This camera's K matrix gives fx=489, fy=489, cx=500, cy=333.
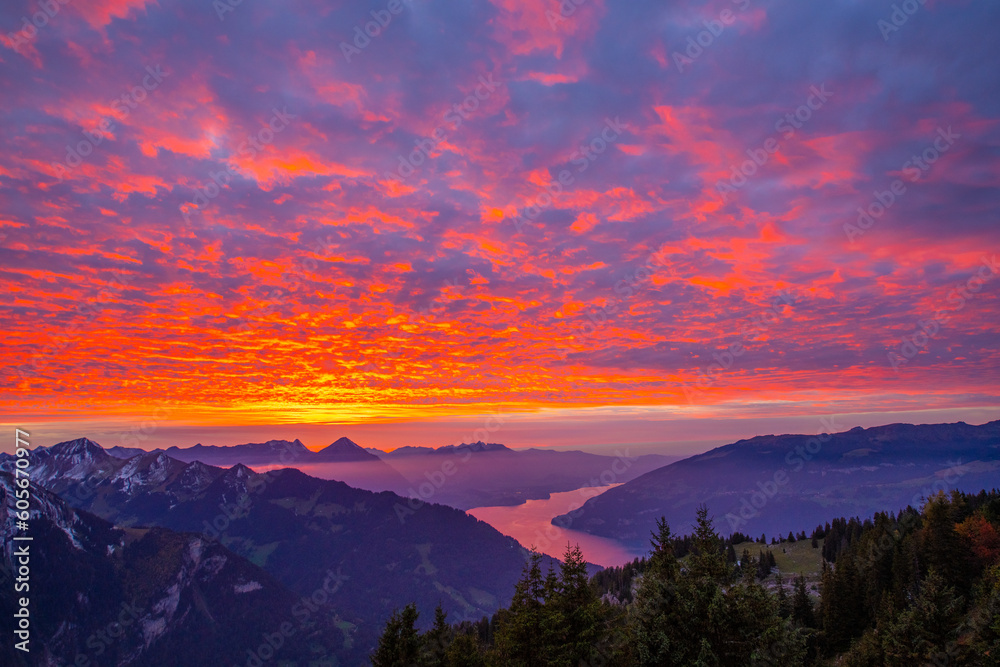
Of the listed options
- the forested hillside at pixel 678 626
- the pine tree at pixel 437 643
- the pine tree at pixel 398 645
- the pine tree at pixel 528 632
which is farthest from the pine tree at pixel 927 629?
the pine tree at pixel 398 645

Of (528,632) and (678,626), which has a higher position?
(678,626)

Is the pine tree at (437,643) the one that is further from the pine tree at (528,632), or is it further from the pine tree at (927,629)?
the pine tree at (927,629)

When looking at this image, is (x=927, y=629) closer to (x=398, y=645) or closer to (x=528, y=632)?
(x=528, y=632)

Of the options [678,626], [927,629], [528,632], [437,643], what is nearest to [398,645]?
[437,643]

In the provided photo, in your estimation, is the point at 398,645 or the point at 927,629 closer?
the point at 398,645

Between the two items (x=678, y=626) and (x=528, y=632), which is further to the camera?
(x=528, y=632)

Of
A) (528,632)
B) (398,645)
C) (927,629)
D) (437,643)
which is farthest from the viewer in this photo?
(437,643)

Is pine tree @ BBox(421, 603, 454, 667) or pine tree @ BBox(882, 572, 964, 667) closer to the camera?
pine tree @ BBox(421, 603, 454, 667)

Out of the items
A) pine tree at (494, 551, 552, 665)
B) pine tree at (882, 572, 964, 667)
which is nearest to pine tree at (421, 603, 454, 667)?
pine tree at (494, 551, 552, 665)

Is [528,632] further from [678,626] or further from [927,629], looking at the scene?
[927,629]

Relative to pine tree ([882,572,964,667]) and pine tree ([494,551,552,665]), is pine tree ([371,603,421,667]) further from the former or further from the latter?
pine tree ([882,572,964,667])

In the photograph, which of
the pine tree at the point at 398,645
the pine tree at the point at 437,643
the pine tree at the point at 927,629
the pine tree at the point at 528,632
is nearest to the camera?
the pine tree at the point at 528,632

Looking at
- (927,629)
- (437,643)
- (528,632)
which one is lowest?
(437,643)

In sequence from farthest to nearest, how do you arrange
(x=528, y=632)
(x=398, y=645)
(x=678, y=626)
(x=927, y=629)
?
(x=927, y=629), (x=398, y=645), (x=528, y=632), (x=678, y=626)
